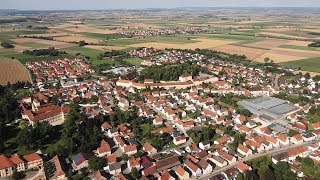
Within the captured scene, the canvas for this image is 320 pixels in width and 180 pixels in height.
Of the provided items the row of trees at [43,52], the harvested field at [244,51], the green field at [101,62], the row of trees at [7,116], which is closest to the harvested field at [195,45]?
the harvested field at [244,51]

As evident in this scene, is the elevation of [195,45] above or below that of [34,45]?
below

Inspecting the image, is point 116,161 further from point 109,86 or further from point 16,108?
point 109,86

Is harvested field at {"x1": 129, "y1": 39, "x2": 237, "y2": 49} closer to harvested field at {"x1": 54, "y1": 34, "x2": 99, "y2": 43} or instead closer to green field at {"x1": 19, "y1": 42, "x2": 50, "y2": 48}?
harvested field at {"x1": 54, "y1": 34, "x2": 99, "y2": 43}

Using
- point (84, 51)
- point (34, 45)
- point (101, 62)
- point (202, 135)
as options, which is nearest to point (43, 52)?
point (84, 51)

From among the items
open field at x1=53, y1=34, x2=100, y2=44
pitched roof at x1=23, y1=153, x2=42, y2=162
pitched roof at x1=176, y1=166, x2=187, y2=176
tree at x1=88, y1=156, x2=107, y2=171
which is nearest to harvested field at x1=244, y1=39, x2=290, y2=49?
open field at x1=53, y1=34, x2=100, y2=44

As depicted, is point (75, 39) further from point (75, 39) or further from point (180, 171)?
point (180, 171)

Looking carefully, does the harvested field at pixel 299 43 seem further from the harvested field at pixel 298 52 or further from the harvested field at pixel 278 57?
the harvested field at pixel 278 57

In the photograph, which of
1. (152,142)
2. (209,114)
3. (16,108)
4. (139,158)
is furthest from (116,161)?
(16,108)
